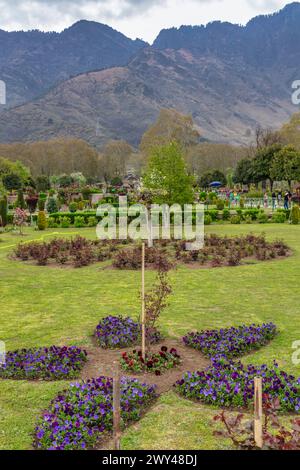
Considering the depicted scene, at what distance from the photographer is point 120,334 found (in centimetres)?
784

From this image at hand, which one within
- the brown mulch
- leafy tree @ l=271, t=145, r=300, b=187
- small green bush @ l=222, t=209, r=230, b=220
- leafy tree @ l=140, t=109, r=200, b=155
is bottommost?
the brown mulch

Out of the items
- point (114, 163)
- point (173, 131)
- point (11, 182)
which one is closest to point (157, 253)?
point (11, 182)

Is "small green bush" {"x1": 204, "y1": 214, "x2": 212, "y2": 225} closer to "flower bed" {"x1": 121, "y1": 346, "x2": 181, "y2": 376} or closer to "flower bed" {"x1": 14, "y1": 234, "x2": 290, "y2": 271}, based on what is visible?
"flower bed" {"x1": 14, "y1": 234, "x2": 290, "y2": 271}

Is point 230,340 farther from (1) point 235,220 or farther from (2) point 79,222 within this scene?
(2) point 79,222

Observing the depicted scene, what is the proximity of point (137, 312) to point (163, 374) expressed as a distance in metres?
3.26

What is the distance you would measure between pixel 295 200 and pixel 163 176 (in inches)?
628

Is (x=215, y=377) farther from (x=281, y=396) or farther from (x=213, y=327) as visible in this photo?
(x=213, y=327)

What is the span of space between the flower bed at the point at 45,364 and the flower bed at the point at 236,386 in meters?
1.51

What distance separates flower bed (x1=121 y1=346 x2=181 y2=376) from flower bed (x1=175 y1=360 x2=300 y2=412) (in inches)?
21.9

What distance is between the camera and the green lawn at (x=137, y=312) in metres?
5.19

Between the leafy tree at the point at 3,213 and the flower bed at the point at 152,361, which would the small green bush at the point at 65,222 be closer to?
the leafy tree at the point at 3,213

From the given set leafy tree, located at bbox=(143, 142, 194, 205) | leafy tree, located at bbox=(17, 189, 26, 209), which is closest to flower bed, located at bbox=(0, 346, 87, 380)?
leafy tree, located at bbox=(143, 142, 194, 205)

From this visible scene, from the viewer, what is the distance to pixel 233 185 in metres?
71.0

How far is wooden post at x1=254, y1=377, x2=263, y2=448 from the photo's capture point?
402 centimetres
